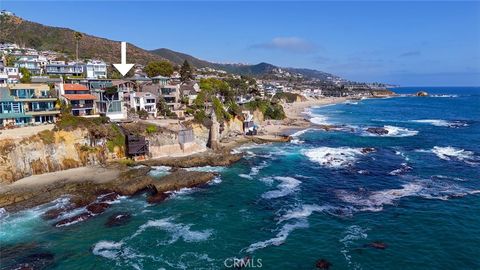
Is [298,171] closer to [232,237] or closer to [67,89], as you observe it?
[232,237]

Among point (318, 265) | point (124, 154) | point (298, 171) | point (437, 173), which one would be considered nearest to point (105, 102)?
point (124, 154)

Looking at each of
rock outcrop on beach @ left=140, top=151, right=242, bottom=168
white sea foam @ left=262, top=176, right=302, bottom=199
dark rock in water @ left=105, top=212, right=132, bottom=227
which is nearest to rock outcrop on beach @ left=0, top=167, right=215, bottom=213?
dark rock in water @ left=105, top=212, right=132, bottom=227

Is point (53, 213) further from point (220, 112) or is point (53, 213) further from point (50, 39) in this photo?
point (50, 39)

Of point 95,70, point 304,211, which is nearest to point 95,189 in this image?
point 304,211

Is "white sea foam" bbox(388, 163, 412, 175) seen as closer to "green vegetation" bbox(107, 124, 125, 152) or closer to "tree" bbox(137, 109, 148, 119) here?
"green vegetation" bbox(107, 124, 125, 152)

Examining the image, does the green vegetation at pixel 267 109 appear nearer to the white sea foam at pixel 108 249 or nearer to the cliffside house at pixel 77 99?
the cliffside house at pixel 77 99

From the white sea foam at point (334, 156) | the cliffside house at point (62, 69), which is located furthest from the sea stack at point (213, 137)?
the cliffside house at point (62, 69)
